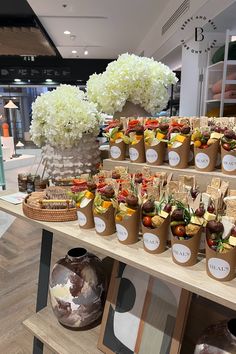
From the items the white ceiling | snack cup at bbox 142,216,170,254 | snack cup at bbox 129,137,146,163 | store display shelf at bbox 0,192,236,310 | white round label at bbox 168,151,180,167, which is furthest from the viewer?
the white ceiling

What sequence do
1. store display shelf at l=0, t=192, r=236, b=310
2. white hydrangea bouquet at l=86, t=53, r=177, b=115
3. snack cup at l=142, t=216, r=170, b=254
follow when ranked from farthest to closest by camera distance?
white hydrangea bouquet at l=86, t=53, r=177, b=115 → snack cup at l=142, t=216, r=170, b=254 → store display shelf at l=0, t=192, r=236, b=310

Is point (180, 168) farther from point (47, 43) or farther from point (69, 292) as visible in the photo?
point (47, 43)

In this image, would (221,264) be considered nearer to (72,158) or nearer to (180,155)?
(180,155)

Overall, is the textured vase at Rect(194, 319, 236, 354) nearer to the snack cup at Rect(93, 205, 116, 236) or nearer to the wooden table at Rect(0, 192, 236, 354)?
the wooden table at Rect(0, 192, 236, 354)

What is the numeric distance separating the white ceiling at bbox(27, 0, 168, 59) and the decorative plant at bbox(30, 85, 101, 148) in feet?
12.1

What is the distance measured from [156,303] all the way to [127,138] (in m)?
0.67

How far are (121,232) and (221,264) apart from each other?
1.04 feet

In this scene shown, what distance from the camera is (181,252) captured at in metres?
0.77

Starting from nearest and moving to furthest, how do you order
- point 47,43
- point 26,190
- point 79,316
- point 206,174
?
point 206,174 < point 79,316 < point 26,190 < point 47,43

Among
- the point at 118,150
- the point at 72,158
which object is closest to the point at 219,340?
the point at 118,150

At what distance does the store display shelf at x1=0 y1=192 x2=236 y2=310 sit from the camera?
2.21 ft

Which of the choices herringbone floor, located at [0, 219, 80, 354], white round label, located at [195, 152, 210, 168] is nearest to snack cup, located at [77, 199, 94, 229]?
white round label, located at [195, 152, 210, 168]

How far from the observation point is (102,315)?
4.23ft

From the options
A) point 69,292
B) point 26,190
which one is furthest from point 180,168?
point 26,190
